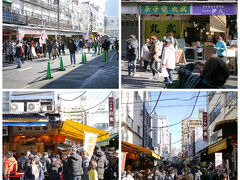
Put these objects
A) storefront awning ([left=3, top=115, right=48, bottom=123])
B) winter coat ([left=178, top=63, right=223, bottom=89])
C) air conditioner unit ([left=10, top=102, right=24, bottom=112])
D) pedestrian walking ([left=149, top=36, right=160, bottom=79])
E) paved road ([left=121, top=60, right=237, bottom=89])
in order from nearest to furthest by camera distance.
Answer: winter coat ([left=178, top=63, right=223, bottom=89]) → paved road ([left=121, top=60, right=237, bottom=89]) → pedestrian walking ([left=149, top=36, right=160, bottom=79]) → storefront awning ([left=3, top=115, right=48, bottom=123]) → air conditioner unit ([left=10, top=102, right=24, bottom=112])

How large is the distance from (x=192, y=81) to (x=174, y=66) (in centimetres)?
137

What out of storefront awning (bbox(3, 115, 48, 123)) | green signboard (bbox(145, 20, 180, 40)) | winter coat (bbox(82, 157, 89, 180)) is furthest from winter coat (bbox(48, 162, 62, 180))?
green signboard (bbox(145, 20, 180, 40))

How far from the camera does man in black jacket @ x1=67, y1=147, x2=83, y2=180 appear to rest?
600 cm

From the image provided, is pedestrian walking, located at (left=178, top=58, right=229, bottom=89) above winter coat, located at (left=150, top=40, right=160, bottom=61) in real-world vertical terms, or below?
below

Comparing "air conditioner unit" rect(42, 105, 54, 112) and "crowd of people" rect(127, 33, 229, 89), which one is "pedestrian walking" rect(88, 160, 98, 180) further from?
"air conditioner unit" rect(42, 105, 54, 112)

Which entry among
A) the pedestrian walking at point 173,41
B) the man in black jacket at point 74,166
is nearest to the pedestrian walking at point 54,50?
the pedestrian walking at point 173,41

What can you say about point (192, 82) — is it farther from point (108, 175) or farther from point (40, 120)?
point (40, 120)

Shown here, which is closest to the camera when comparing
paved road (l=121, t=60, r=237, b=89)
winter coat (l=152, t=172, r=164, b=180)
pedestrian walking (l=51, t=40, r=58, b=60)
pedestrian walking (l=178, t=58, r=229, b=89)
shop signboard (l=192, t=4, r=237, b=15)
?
pedestrian walking (l=178, t=58, r=229, b=89)

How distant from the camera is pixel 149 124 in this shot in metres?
9.24

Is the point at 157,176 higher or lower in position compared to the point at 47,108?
lower

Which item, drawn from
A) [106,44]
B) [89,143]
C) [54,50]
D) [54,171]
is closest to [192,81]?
[89,143]

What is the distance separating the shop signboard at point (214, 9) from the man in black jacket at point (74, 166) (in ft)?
15.7

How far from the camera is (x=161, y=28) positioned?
1110cm

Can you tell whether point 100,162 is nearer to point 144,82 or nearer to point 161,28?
point 144,82
